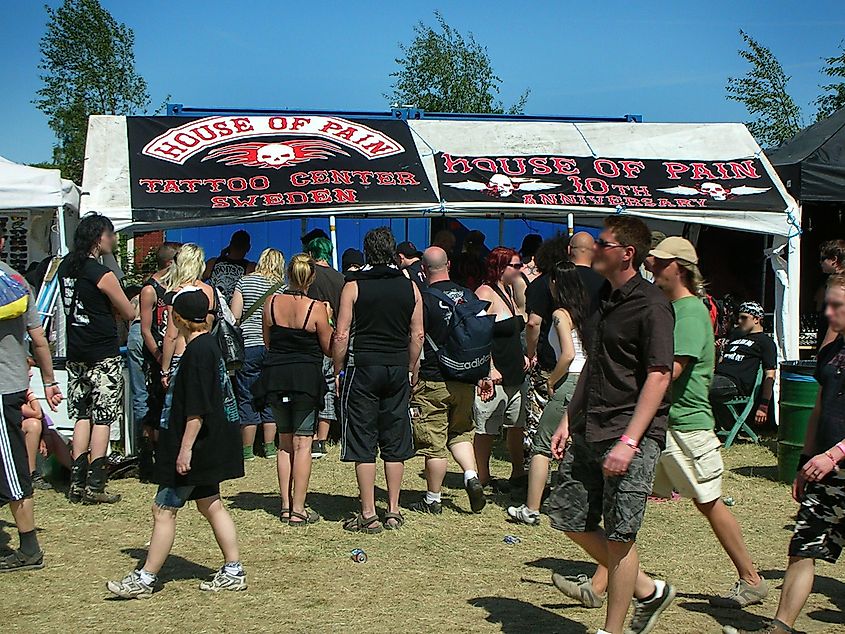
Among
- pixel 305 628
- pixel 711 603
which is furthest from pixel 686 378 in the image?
pixel 305 628

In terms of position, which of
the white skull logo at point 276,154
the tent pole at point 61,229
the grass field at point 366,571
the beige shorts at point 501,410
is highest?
the white skull logo at point 276,154

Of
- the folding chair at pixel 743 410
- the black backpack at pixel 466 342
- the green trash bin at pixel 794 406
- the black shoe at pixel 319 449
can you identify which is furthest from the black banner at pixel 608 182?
the black backpack at pixel 466 342

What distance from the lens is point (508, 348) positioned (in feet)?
23.5

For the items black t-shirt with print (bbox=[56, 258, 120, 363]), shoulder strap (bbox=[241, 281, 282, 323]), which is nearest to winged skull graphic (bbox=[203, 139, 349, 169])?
shoulder strap (bbox=[241, 281, 282, 323])

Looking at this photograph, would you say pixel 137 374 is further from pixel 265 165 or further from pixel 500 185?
pixel 500 185

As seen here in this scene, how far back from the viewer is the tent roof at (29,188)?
27.5 ft

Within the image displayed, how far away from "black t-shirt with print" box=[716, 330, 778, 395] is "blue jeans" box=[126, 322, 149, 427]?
538 centimetres

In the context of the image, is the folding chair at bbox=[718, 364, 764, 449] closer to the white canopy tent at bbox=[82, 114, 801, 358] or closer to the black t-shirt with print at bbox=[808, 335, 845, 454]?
the white canopy tent at bbox=[82, 114, 801, 358]

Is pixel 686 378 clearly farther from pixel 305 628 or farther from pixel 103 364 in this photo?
pixel 103 364

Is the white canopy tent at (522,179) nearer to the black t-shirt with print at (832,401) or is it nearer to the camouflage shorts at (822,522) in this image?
the black t-shirt with print at (832,401)

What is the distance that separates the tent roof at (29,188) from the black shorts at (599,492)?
5883 mm

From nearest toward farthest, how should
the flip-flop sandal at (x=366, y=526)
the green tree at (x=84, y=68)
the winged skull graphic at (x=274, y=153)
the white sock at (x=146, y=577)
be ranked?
the white sock at (x=146, y=577), the flip-flop sandal at (x=366, y=526), the winged skull graphic at (x=274, y=153), the green tree at (x=84, y=68)

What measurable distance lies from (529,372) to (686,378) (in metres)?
2.59

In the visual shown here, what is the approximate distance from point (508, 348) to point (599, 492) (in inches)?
116
